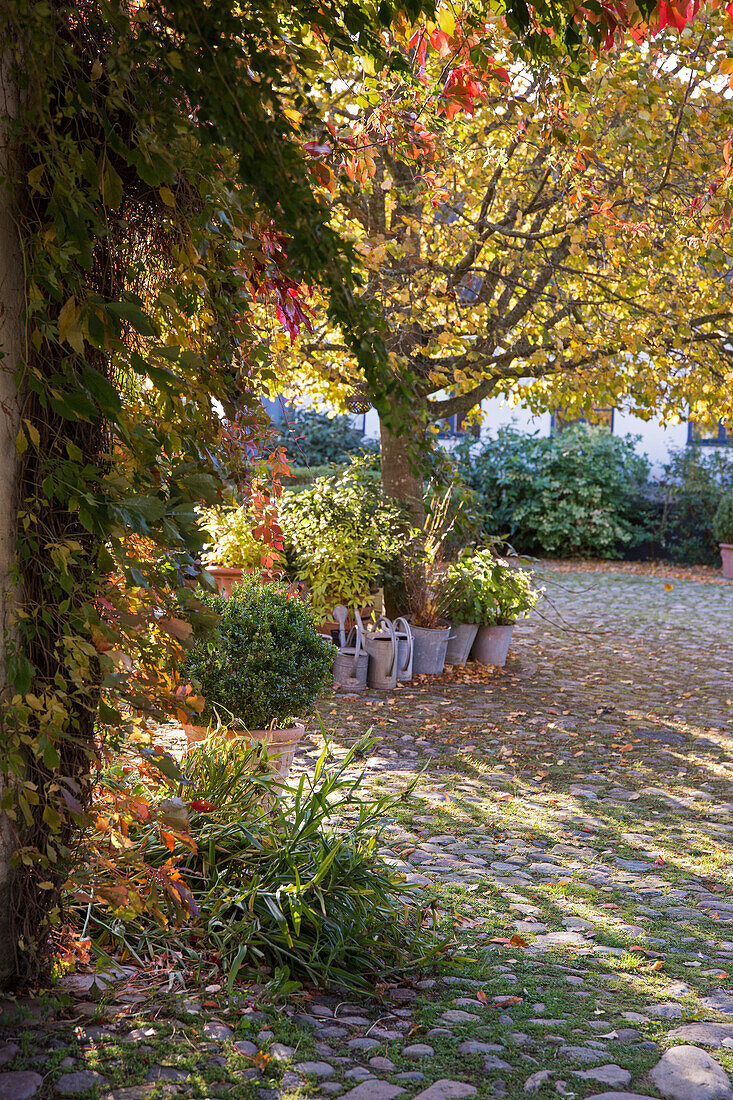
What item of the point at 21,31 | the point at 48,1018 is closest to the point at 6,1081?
the point at 48,1018

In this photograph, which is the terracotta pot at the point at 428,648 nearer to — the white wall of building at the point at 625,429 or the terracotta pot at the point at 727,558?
the terracotta pot at the point at 727,558

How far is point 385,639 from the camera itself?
7.86 m

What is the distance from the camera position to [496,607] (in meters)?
8.69

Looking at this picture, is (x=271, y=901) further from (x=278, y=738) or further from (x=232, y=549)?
(x=232, y=549)

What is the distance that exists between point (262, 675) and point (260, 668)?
0.08 meters

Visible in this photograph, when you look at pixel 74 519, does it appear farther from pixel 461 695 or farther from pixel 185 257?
pixel 461 695

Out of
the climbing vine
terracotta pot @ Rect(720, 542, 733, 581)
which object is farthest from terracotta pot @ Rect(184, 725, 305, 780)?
terracotta pot @ Rect(720, 542, 733, 581)

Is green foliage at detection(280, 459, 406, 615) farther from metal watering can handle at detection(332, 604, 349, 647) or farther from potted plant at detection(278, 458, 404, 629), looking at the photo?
metal watering can handle at detection(332, 604, 349, 647)

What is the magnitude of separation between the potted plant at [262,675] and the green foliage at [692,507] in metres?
14.3

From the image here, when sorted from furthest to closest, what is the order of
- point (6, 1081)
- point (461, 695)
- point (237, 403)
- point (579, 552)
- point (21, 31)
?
point (579, 552)
point (461, 695)
point (237, 403)
point (6, 1081)
point (21, 31)

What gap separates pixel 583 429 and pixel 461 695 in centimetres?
1249

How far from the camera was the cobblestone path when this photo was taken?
2.30 meters

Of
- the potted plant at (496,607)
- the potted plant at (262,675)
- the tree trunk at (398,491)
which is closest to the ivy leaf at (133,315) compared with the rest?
the potted plant at (262,675)

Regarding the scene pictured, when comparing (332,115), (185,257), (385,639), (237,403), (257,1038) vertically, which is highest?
(332,115)
